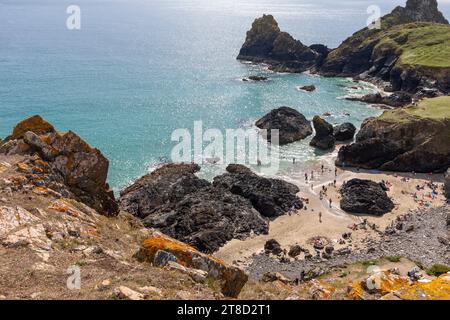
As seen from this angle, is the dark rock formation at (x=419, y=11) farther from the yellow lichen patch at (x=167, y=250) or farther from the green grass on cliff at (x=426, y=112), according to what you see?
the yellow lichen patch at (x=167, y=250)

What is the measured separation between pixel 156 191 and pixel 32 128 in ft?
75.8

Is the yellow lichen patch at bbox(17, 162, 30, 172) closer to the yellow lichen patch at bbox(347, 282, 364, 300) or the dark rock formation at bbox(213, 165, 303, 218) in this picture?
the yellow lichen patch at bbox(347, 282, 364, 300)

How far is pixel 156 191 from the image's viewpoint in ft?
161

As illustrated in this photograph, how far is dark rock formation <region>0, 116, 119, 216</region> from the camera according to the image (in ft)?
81.2

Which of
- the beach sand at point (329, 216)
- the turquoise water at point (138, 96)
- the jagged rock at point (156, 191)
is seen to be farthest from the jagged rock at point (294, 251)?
the turquoise water at point (138, 96)

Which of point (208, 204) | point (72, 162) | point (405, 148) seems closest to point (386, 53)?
point (405, 148)

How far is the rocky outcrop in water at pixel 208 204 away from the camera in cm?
4212

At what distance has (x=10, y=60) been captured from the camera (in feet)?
432

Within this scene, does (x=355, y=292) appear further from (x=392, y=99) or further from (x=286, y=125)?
(x=392, y=99)

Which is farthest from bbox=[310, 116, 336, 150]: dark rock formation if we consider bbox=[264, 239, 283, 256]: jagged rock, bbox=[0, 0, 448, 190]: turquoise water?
bbox=[264, 239, 283, 256]: jagged rock

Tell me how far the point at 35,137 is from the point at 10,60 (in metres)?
125

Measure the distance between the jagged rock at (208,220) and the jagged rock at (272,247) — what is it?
3.13 meters
